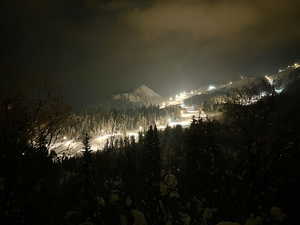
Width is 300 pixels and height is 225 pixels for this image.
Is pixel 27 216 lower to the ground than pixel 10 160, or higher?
lower

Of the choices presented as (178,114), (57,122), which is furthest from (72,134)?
(57,122)

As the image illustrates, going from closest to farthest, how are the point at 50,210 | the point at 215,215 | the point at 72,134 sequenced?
the point at 50,210 < the point at 215,215 < the point at 72,134

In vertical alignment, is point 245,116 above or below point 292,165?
above

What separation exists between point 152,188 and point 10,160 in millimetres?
5419

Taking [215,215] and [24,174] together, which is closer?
[24,174]

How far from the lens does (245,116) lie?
42.9 ft

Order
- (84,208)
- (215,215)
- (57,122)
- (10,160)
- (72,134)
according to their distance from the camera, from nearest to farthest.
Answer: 1. (10,160)
2. (84,208)
3. (215,215)
4. (57,122)
5. (72,134)

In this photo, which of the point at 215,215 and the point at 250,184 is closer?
the point at 250,184

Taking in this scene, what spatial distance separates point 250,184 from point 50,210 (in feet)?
26.5

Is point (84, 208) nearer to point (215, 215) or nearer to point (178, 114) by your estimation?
point (215, 215)

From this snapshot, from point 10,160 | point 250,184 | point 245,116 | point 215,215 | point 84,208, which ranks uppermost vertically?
point 245,116

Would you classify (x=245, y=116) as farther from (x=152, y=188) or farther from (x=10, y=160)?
(x=10, y=160)

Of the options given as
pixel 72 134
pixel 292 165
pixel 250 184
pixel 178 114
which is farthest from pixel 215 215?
pixel 178 114

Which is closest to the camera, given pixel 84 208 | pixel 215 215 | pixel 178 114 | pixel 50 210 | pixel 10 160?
pixel 10 160
